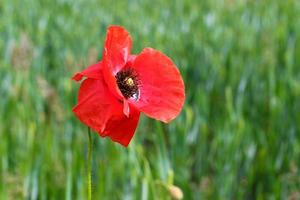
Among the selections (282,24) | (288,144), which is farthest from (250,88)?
(282,24)

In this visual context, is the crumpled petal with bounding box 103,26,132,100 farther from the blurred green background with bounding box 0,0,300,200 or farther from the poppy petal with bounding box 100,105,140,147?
the blurred green background with bounding box 0,0,300,200

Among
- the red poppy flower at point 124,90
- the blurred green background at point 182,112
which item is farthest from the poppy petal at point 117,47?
the blurred green background at point 182,112

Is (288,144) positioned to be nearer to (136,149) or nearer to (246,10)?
(136,149)

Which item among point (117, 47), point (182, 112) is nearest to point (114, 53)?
point (117, 47)

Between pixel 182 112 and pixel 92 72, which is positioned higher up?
pixel 182 112

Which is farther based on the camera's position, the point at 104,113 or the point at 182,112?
the point at 182,112

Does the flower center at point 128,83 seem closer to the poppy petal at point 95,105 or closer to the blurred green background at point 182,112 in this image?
the poppy petal at point 95,105

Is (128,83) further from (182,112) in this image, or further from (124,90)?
(182,112)

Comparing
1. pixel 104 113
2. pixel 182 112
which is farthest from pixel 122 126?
pixel 182 112
